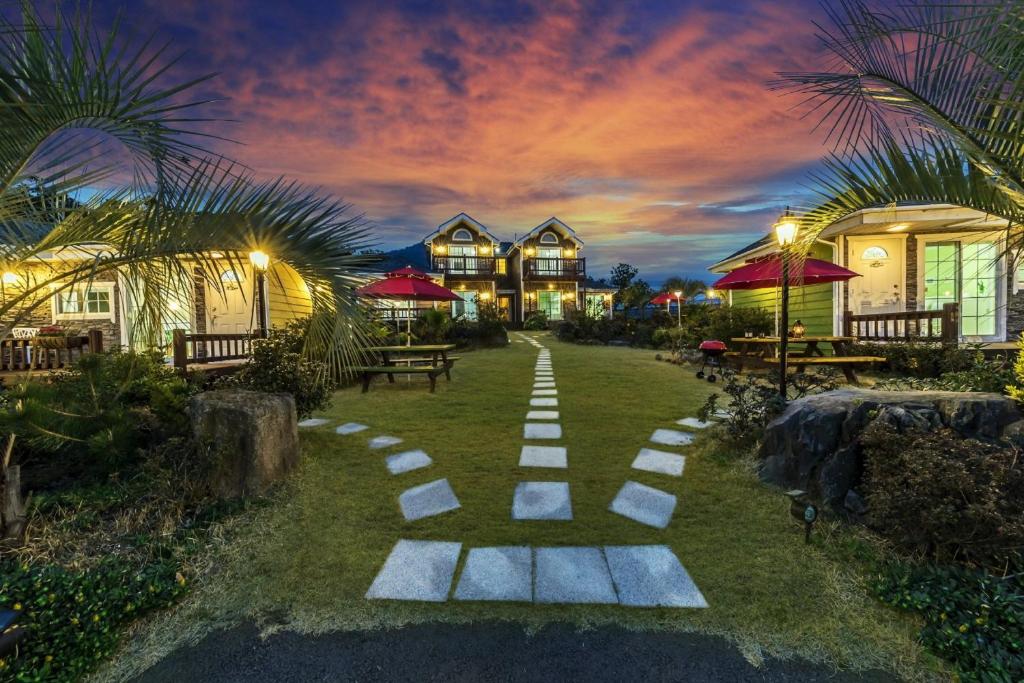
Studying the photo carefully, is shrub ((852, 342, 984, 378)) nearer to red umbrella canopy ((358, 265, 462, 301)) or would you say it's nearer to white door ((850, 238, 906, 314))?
white door ((850, 238, 906, 314))

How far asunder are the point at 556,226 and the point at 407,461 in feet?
89.5

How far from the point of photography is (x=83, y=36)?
1908 mm

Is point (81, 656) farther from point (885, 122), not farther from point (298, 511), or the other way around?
point (885, 122)

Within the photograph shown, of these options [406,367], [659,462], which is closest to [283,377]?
[406,367]

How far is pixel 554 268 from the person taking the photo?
29516 millimetres

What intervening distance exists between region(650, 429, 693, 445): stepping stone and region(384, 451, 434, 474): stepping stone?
256cm

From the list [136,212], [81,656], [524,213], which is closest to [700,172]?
[136,212]

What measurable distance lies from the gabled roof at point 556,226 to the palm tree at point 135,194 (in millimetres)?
27033

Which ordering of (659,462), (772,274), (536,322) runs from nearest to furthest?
(659,462), (772,274), (536,322)

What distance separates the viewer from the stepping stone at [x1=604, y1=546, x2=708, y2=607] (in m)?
2.20

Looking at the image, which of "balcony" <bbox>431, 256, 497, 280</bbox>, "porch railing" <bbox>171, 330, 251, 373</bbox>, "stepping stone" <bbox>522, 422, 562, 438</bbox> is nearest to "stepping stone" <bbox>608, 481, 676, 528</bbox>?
"stepping stone" <bbox>522, 422, 562, 438</bbox>

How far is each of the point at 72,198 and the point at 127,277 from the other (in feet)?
3.24

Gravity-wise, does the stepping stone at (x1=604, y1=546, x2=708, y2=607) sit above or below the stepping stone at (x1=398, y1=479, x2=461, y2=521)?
below

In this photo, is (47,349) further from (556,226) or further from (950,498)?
(556,226)
